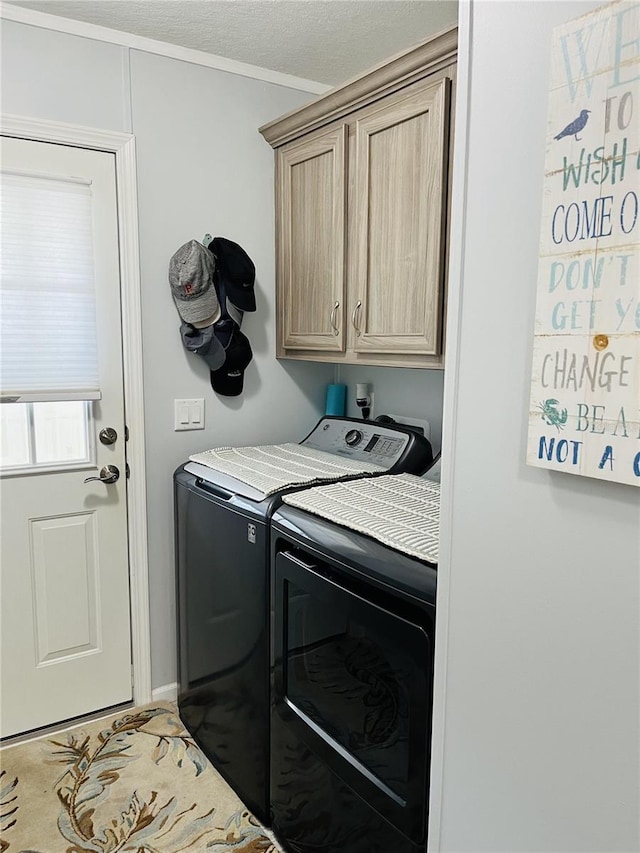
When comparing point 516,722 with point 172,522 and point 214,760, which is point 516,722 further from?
point 172,522

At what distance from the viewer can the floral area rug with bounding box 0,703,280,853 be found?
1.81m

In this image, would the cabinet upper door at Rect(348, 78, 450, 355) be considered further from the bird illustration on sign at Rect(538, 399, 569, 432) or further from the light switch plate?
the bird illustration on sign at Rect(538, 399, 569, 432)

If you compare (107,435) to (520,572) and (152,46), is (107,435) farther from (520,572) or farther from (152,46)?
(520,572)

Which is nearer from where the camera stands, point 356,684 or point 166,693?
point 356,684

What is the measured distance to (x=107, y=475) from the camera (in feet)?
7.61

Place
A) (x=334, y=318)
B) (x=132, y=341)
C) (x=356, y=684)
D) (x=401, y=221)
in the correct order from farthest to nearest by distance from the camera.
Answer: (x=132, y=341), (x=334, y=318), (x=401, y=221), (x=356, y=684)

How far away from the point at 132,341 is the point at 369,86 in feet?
3.91

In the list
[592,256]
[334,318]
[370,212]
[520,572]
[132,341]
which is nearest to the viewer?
[592,256]

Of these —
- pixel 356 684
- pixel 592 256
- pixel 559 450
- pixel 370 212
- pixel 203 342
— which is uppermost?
pixel 370 212

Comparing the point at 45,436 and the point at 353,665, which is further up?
the point at 45,436

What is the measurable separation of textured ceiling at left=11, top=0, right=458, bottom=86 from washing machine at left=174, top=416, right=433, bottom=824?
1344 millimetres

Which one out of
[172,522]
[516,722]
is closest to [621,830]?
[516,722]

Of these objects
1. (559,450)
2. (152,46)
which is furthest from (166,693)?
(152,46)

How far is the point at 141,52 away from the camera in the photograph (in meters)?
2.18
